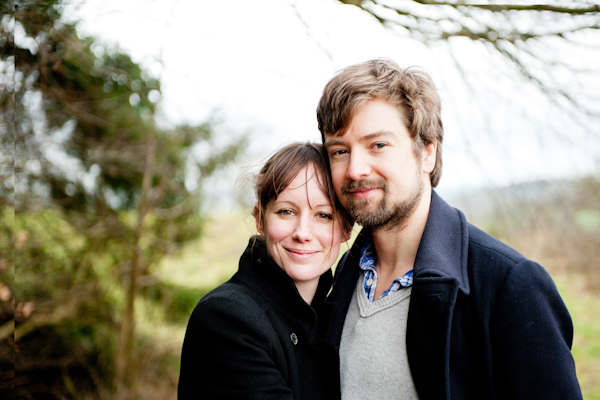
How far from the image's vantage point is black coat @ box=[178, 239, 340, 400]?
65.8 inches

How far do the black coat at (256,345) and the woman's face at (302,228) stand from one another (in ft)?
0.26

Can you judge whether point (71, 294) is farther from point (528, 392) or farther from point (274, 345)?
point (528, 392)

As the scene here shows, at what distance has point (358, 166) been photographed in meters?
1.98

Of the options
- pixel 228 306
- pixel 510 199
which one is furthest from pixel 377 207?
pixel 510 199

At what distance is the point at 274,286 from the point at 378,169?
753mm

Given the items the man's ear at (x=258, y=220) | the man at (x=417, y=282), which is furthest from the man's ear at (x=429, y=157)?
the man's ear at (x=258, y=220)

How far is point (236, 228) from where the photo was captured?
8383 millimetres

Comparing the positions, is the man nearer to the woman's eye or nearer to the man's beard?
the man's beard

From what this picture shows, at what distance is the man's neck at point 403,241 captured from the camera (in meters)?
2.08

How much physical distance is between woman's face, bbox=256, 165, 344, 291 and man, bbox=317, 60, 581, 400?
14 cm

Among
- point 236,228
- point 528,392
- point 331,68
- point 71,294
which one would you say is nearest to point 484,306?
point 528,392

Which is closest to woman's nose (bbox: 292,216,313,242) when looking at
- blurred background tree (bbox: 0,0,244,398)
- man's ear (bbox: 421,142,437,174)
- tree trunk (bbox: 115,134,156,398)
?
man's ear (bbox: 421,142,437,174)

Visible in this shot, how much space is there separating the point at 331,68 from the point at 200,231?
4.90 metres

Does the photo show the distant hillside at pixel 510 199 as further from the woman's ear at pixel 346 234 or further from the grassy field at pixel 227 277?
the grassy field at pixel 227 277
